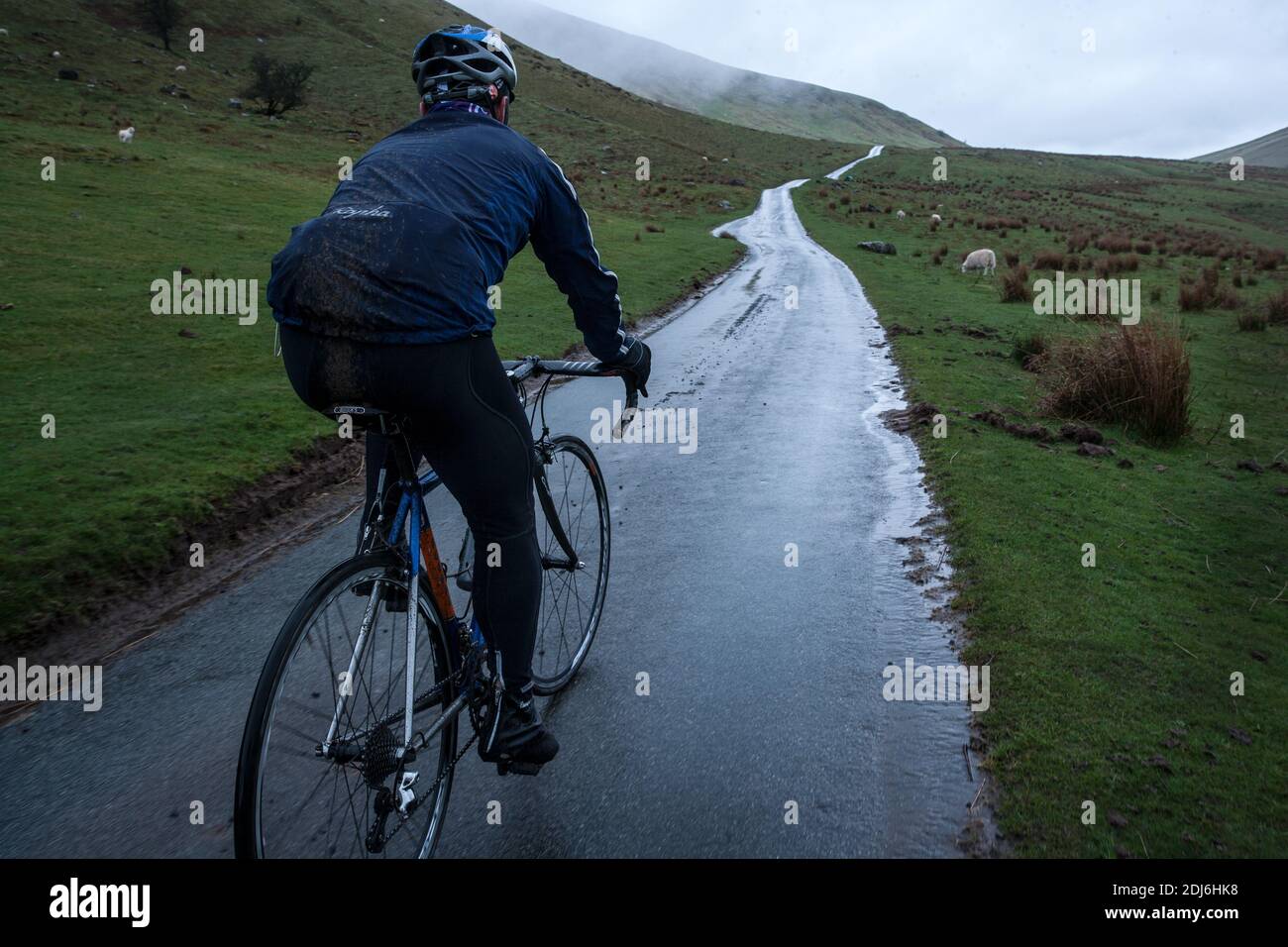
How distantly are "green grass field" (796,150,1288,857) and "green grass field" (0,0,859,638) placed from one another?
5021mm

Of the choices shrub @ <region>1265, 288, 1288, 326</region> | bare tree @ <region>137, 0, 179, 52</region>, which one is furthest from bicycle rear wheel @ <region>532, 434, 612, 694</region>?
bare tree @ <region>137, 0, 179, 52</region>

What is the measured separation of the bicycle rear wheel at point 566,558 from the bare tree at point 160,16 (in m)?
67.5

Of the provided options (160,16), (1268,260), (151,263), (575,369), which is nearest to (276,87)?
(160,16)

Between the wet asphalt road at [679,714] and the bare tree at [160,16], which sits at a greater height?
the bare tree at [160,16]

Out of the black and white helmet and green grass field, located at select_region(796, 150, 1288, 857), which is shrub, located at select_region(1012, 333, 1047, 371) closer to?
green grass field, located at select_region(796, 150, 1288, 857)

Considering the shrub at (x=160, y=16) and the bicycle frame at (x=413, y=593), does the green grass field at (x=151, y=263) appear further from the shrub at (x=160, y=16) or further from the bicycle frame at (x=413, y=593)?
the bicycle frame at (x=413, y=593)

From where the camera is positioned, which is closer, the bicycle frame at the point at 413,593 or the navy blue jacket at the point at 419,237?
the navy blue jacket at the point at 419,237

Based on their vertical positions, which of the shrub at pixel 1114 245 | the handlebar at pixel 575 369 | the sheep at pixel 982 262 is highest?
the shrub at pixel 1114 245

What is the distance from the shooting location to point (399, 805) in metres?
2.51

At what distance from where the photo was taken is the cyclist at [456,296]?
2283 mm

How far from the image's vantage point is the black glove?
3.35 metres

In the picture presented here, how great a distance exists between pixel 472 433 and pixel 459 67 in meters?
1.27

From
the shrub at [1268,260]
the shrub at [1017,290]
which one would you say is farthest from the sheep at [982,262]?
the shrub at [1268,260]

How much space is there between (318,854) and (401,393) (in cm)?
146
